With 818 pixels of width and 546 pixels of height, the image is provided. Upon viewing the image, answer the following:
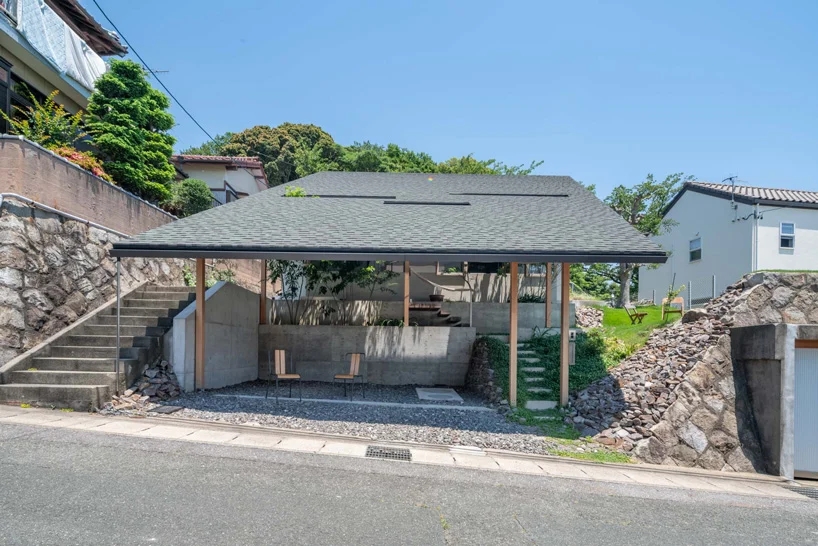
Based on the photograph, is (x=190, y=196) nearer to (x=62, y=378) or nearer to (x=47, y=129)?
(x=47, y=129)

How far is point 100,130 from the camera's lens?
11344 mm

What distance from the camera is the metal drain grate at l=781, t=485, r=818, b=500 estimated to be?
6068 mm

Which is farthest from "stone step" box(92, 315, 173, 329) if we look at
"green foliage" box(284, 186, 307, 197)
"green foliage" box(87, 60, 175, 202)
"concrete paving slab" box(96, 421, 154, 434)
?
"green foliage" box(87, 60, 175, 202)

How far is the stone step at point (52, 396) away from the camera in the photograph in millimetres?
6324

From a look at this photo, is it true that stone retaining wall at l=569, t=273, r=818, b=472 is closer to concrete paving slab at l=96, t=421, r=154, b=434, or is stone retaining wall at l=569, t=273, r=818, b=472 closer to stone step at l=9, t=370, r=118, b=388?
concrete paving slab at l=96, t=421, r=154, b=434

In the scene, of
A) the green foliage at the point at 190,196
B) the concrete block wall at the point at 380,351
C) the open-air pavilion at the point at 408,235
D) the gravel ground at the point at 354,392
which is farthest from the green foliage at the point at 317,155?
the gravel ground at the point at 354,392

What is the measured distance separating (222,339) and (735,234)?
54.1 ft

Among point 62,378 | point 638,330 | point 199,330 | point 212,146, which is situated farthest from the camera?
point 212,146

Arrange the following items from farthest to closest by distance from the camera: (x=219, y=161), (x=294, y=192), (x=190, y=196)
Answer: (x=219, y=161)
(x=190, y=196)
(x=294, y=192)

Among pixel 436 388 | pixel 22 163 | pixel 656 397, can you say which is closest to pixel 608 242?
pixel 656 397

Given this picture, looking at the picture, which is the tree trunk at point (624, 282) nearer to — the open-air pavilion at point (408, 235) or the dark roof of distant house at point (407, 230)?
the dark roof of distant house at point (407, 230)

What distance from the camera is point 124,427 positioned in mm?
5676

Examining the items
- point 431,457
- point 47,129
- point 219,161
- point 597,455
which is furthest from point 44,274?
point 219,161

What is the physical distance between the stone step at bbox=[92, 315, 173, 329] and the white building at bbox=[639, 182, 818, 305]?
13.8 metres
